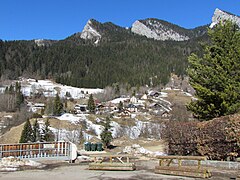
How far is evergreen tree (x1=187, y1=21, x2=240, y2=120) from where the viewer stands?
56.9ft

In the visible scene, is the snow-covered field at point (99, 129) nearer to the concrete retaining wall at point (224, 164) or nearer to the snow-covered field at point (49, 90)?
the concrete retaining wall at point (224, 164)

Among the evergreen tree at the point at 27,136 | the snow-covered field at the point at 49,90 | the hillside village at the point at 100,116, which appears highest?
the snow-covered field at the point at 49,90

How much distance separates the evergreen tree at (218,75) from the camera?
17.3 m

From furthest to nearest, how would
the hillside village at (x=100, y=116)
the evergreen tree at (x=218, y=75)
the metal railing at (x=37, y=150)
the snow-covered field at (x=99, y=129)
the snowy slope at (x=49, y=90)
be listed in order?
the snowy slope at (x=49, y=90), the hillside village at (x=100, y=116), the snow-covered field at (x=99, y=129), the evergreen tree at (x=218, y=75), the metal railing at (x=37, y=150)

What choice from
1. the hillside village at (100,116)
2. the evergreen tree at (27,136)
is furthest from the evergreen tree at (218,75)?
the evergreen tree at (27,136)

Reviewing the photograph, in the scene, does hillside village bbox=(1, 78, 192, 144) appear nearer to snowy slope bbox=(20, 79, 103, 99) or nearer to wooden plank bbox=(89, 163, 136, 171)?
snowy slope bbox=(20, 79, 103, 99)

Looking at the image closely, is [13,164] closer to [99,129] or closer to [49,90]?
[99,129]

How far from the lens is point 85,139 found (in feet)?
171

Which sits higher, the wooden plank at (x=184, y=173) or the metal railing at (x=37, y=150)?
the metal railing at (x=37, y=150)

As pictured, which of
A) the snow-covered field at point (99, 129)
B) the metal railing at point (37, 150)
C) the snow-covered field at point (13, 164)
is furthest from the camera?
the snow-covered field at point (99, 129)

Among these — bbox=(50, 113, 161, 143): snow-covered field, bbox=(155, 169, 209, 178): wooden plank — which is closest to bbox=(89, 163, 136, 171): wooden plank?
bbox=(155, 169, 209, 178): wooden plank

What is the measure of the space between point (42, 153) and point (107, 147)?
20.0 meters

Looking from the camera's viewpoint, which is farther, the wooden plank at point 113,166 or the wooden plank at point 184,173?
the wooden plank at point 113,166

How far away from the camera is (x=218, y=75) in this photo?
58.5 feet
